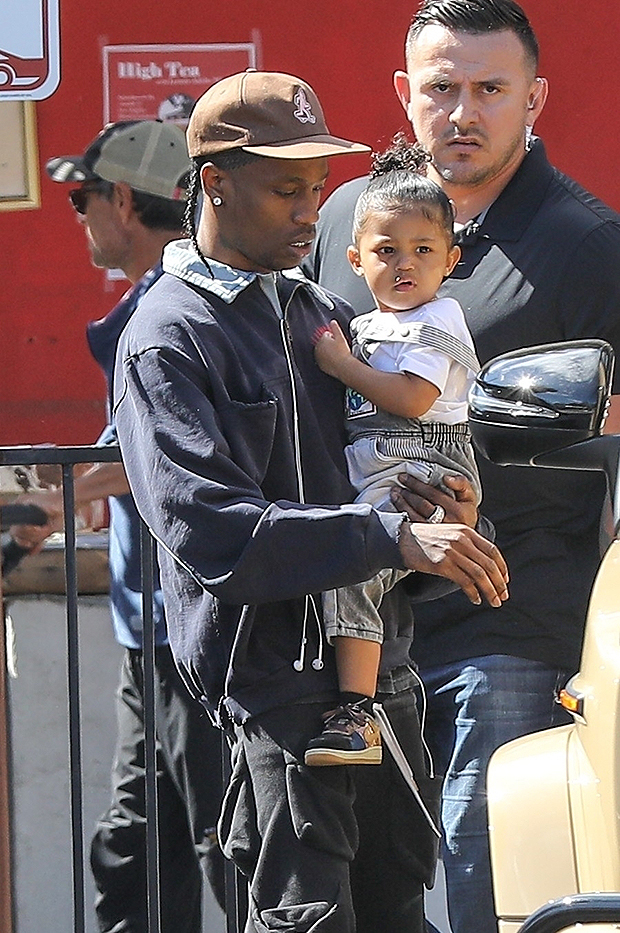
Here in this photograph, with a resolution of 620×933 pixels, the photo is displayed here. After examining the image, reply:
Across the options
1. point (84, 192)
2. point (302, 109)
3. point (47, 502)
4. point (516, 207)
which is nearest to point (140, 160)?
point (84, 192)

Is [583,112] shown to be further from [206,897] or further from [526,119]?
[206,897]

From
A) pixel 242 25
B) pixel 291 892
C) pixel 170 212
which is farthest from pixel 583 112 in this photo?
pixel 291 892

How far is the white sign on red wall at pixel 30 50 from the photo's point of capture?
528cm

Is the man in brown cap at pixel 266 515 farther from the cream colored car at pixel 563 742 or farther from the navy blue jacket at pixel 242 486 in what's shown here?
the cream colored car at pixel 563 742

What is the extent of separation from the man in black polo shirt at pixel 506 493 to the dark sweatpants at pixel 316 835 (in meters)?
0.55

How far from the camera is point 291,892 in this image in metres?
2.32

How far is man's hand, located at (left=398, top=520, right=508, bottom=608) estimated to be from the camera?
2209 millimetres

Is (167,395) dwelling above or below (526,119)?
below

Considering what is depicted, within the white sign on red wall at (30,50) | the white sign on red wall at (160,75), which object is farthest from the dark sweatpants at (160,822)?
the white sign on red wall at (30,50)

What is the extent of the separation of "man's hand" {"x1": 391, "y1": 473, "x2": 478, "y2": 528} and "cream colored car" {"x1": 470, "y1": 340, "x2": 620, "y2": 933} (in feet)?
0.91

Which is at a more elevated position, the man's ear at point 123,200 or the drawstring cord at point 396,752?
the man's ear at point 123,200

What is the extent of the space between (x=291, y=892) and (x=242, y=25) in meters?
3.72

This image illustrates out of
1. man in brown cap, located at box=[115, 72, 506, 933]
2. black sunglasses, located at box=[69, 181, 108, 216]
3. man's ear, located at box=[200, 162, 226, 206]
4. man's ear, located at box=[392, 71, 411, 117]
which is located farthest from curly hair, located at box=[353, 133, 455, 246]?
black sunglasses, located at box=[69, 181, 108, 216]

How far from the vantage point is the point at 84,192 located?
4.32 metres
